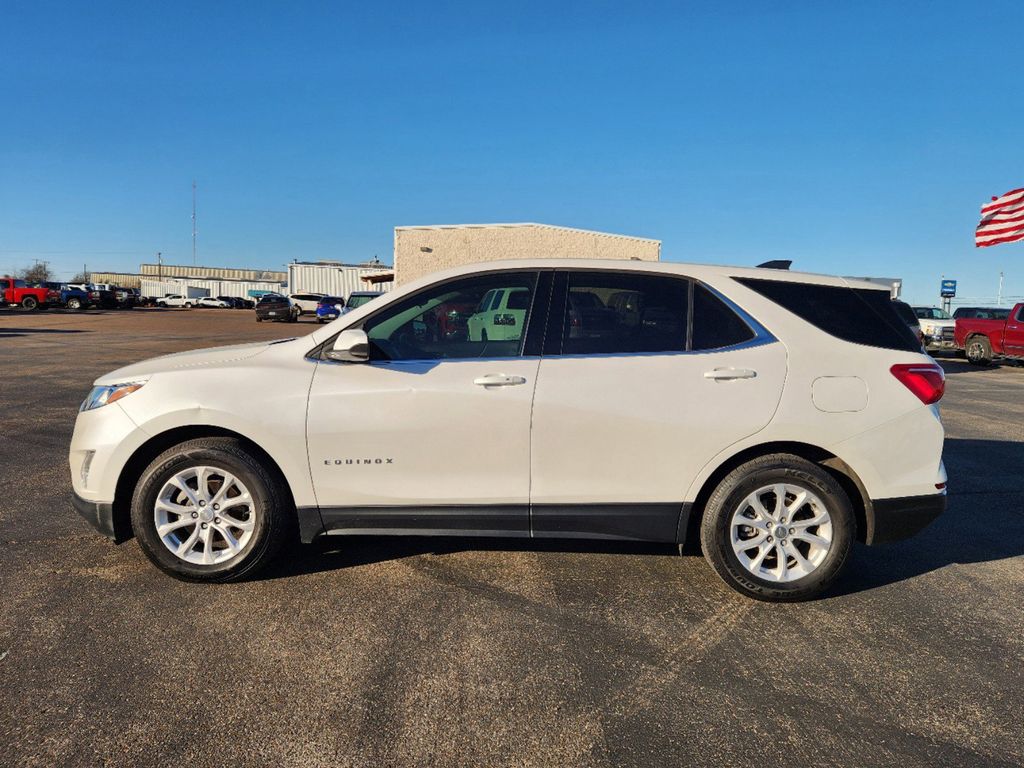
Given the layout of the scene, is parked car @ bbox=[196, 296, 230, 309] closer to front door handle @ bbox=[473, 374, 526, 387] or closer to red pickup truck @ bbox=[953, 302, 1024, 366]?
red pickup truck @ bbox=[953, 302, 1024, 366]

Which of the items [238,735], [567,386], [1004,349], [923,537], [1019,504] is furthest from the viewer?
[1004,349]

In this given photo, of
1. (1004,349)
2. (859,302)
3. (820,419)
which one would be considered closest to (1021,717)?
(820,419)

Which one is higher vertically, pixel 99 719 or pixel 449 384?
pixel 449 384

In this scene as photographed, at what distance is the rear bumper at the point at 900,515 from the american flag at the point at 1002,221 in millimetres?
21265

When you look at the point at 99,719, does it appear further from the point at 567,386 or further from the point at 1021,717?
the point at 1021,717

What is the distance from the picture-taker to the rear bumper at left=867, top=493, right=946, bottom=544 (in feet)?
11.0

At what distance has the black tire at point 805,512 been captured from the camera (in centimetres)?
331

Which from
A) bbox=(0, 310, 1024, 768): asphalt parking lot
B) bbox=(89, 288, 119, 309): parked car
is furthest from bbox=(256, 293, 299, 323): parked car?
bbox=(0, 310, 1024, 768): asphalt parking lot

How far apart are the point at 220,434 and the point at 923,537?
4.52m

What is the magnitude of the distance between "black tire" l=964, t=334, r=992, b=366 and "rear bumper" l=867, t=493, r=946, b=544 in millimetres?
18848

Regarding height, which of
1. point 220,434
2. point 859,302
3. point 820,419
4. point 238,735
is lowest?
point 238,735

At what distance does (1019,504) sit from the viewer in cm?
523

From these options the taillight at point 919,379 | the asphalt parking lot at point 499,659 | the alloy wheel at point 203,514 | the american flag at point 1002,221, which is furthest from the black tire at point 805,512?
A: the american flag at point 1002,221

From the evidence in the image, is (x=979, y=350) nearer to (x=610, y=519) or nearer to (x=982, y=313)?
(x=982, y=313)
